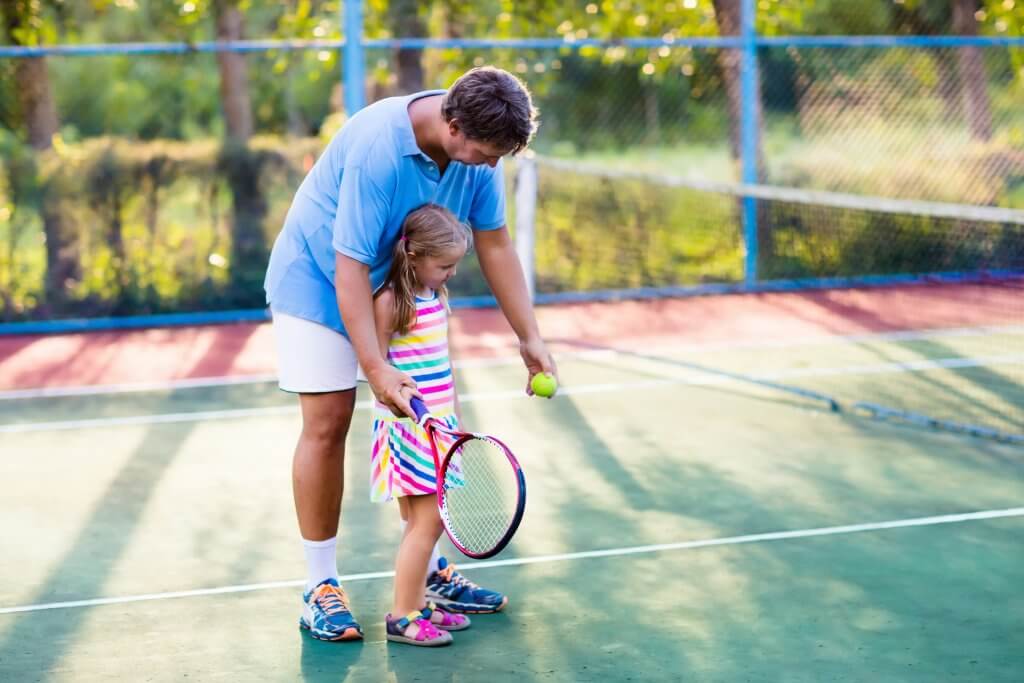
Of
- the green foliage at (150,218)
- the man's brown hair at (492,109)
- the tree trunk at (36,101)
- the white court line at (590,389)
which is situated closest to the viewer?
the man's brown hair at (492,109)

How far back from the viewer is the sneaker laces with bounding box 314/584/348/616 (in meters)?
4.27

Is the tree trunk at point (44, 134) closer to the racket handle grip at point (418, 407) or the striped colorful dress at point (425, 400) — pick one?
the striped colorful dress at point (425, 400)

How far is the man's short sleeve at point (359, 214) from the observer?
389 centimetres

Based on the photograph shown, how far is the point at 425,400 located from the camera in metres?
4.13

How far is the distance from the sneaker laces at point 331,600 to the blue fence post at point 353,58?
22.5ft

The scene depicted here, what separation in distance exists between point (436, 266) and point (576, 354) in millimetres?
5207

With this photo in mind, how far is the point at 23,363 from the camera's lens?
31.1 ft

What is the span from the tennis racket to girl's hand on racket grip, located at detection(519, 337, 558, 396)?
0.27 m

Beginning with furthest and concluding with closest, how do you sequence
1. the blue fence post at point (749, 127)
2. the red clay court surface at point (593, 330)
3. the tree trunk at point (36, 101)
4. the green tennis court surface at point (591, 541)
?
the blue fence post at point (749, 127)
the tree trunk at point (36, 101)
the red clay court surface at point (593, 330)
the green tennis court surface at point (591, 541)

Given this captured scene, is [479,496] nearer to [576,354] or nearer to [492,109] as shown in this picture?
[492,109]

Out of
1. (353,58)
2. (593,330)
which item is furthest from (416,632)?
(353,58)

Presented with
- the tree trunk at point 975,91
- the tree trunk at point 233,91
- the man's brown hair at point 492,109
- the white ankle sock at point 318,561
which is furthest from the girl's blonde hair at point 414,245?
the tree trunk at point 975,91

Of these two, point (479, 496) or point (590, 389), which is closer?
point (479, 496)

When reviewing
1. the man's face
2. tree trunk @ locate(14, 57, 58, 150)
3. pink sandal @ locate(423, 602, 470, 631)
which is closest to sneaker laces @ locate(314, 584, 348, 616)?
pink sandal @ locate(423, 602, 470, 631)
